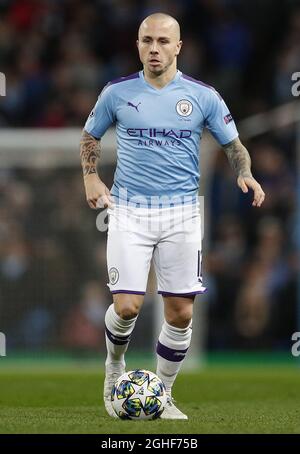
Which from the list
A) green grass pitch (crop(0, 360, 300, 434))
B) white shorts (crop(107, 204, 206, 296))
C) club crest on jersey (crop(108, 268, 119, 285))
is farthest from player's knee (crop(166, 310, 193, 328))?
green grass pitch (crop(0, 360, 300, 434))

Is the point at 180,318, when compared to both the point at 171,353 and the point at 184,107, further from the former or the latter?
the point at 184,107

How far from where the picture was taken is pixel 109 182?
51.6 ft

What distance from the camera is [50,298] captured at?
15.7 meters

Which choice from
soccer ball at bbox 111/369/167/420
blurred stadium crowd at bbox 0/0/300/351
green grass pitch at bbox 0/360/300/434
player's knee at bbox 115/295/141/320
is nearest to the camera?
green grass pitch at bbox 0/360/300/434

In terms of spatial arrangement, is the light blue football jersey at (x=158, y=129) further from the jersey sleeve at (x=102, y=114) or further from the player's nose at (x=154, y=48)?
the player's nose at (x=154, y=48)

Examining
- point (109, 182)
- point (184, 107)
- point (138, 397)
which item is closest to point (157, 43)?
point (184, 107)

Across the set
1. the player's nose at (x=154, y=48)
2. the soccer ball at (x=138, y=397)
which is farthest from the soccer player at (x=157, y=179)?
the soccer ball at (x=138, y=397)

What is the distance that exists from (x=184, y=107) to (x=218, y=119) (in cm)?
27

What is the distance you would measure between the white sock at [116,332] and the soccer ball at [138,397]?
0.42 metres

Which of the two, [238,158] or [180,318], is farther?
[238,158]

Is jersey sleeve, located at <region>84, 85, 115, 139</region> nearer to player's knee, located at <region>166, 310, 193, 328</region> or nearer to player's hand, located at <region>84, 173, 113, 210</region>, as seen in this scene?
player's hand, located at <region>84, 173, 113, 210</region>

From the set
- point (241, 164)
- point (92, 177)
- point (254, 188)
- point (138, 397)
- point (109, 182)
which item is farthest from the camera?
point (109, 182)

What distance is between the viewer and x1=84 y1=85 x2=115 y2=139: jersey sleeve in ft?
28.6

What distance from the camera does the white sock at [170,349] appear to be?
8.77 metres
